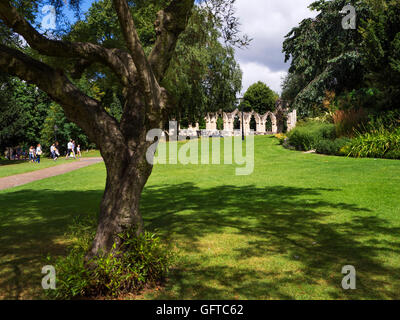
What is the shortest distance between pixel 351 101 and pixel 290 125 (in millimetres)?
11338

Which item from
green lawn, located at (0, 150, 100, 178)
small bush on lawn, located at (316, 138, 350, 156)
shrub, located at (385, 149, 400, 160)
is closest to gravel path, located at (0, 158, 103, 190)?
green lawn, located at (0, 150, 100, 178)

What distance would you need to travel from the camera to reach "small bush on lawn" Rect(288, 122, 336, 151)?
22625 mm

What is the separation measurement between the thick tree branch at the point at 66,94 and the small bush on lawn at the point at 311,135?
1921 cm

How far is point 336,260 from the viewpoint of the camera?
17.2 ft

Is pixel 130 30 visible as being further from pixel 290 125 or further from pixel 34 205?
pixel 290 125

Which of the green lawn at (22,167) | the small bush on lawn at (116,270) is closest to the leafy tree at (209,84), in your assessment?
the green lawn at (22,167)

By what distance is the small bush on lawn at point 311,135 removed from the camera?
22.6 meters

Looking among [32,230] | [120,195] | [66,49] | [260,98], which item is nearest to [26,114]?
[32,230]

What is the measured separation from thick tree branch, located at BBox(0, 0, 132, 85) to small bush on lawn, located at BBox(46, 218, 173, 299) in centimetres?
232

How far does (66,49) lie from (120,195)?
7.03ft

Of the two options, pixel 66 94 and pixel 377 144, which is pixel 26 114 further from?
pixel 66 94

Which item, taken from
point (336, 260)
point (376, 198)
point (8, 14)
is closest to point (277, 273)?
point (336, 260)

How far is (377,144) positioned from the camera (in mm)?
16969
